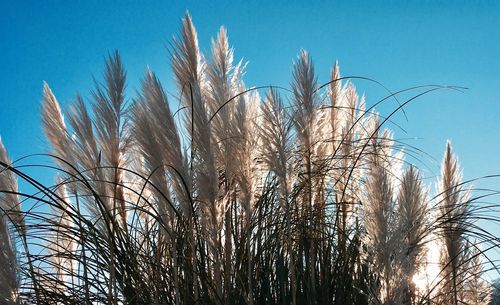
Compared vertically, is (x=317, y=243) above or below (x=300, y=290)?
above

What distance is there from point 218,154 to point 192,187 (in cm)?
28

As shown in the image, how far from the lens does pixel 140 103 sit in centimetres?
423

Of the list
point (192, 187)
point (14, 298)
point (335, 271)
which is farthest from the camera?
point (335, 271)

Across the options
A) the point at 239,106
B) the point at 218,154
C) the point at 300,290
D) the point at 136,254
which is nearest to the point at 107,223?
the point at 136,254

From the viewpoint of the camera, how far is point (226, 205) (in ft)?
14.4

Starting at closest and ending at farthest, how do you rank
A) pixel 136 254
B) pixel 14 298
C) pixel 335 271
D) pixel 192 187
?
1. pixel 14 298
2. pixel 192 187
3. pixel 136 254
4. pixel 335 271

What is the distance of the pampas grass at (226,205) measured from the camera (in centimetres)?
388

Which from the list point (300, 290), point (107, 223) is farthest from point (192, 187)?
point (300, 290)

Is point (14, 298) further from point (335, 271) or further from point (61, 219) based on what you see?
point (335, 271)

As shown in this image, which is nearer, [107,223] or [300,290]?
[107,223]

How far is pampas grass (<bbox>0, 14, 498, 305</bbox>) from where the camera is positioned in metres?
3.88

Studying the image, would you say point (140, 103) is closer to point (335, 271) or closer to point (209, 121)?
point (209, 121)

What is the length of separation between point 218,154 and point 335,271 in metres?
1.22

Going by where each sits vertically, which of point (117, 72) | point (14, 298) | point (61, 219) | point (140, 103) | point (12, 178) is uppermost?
point (117, 72)
